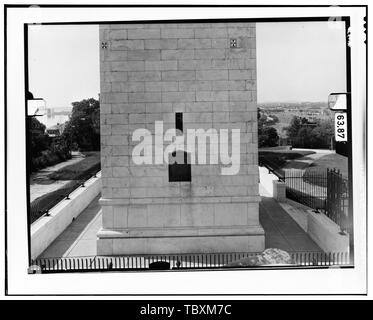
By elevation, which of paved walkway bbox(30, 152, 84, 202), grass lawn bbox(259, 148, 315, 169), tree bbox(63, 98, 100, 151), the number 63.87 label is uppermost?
tree bbox(63, 98, 100, 151)

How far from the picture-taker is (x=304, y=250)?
11.0 meters

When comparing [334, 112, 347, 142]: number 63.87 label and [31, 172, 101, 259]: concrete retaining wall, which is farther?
[31, 172, 101, 259]: concrete retaining wall

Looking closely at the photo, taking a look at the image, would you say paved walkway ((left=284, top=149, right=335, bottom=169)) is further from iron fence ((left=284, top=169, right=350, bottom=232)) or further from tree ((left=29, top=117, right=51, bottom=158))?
tree ((left=29, top=117, right=51, bottom=158))

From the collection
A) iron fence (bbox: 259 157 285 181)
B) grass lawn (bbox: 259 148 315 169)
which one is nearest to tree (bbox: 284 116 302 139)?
grass lawn (bbox: 259 148 315 169)

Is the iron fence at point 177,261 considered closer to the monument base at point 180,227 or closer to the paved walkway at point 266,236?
the monument base at point 180,227

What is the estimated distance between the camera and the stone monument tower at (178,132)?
10695mm

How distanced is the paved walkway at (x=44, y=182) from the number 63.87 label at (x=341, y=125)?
11730 millimetres

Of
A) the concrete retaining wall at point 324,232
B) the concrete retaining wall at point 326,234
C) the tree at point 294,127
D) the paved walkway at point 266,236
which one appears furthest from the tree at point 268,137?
the concrete retaining wall at point 326,234

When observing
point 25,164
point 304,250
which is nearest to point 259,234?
point 304,250

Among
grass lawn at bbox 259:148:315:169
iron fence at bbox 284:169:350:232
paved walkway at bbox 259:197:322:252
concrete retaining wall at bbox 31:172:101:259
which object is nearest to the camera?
iron fence at bbox 284:169:350:232

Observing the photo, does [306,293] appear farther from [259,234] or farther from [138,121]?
[138,121]

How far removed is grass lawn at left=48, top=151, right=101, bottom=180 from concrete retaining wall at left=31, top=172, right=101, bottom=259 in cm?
402

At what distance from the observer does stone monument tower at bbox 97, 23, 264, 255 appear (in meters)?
10.7

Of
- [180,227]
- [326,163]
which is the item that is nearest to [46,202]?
[180,227]
